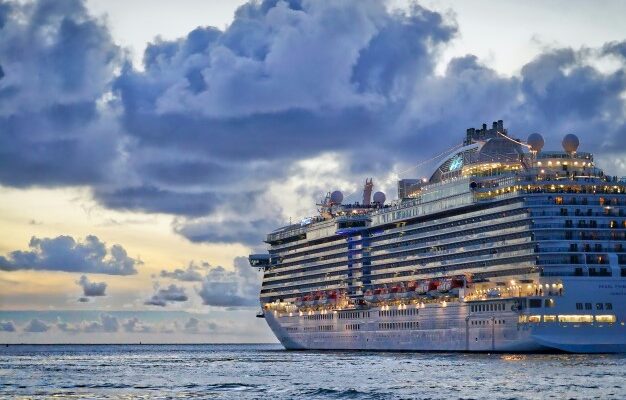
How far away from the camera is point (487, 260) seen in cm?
13712

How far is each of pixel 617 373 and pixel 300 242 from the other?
10199 centimetres

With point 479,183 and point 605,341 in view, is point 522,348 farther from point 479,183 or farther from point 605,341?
point 479,183

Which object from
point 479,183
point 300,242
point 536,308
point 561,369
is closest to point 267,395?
point 561,369

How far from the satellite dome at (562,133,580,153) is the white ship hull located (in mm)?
21541

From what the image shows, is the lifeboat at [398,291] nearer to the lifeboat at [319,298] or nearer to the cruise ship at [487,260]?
the cruise ship at [487,260]

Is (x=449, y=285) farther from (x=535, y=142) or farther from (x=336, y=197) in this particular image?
(x=336, y=197)

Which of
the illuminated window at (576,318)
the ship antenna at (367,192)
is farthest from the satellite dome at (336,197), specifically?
the illuminated window at (576,318)

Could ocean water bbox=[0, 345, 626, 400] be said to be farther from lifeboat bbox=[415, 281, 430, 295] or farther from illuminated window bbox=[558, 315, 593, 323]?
lifeboat bbox=[415, 281, 430, 295]

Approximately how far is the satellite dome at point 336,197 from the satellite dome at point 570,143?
2581 inches

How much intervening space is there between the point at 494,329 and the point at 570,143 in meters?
27.1

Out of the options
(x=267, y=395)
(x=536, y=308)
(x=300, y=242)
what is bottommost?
(x=267, y=395)

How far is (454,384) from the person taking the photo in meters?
94.1

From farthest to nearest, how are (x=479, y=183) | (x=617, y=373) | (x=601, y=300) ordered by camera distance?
1. (x=479, y=183)
2. (x=601, y=300)
3. (x=617, y=373)

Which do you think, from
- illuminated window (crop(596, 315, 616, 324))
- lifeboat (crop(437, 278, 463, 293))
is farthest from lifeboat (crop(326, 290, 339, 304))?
illuminated window (crop(596, 315, 616, 324))
